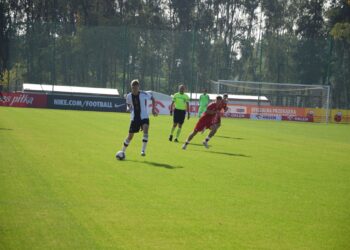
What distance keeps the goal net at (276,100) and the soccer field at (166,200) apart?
3715 cm

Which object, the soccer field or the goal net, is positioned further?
the goal net

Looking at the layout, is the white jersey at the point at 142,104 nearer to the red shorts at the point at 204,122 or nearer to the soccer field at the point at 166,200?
the soccer field at the point at 166,200

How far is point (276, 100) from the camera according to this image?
57125mm

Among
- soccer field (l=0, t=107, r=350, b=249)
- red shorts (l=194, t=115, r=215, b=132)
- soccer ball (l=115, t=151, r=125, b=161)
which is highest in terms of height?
red shorts (l=194, t=115, r=215, b=132)

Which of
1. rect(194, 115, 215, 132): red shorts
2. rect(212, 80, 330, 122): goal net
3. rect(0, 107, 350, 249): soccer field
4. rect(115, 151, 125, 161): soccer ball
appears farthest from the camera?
rect(212, 80, 330, 122): goal net

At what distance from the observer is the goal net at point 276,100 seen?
55719 mm

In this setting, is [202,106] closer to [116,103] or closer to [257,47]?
[116,103]

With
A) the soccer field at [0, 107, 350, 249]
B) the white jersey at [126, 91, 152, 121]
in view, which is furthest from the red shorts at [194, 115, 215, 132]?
the white jersey at [126, 91, 152, 121]

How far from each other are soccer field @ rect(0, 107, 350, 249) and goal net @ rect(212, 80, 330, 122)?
3715 cm

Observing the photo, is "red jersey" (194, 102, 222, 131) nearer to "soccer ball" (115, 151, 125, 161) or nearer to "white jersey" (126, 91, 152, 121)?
"white jersey" (126, 91, 152, 121)

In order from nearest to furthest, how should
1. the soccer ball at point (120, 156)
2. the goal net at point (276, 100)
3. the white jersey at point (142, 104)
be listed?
the soccer ball at point (120, 156), the white jersey at point (142, 104), the goal net at point (276, 100)

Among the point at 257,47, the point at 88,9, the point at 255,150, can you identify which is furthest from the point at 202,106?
the point at 88,9

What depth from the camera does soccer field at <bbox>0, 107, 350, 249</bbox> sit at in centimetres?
765

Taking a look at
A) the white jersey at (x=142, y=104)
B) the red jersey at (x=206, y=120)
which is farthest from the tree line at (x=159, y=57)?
the white jersey at (x=142, y=104)
